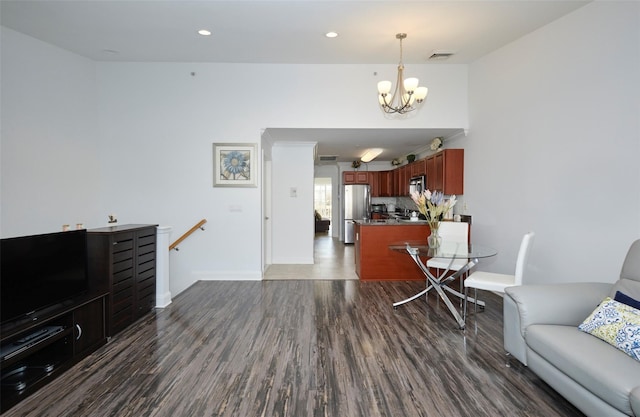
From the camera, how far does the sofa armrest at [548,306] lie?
2092 mm

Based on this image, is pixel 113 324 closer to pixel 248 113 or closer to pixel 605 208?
pixel 248 113

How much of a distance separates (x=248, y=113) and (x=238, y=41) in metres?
1.08

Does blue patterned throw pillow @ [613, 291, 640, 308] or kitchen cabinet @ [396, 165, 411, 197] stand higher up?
kitchen cabinet @ [396, 165, 411, 197]

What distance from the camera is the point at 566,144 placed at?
9.96ft

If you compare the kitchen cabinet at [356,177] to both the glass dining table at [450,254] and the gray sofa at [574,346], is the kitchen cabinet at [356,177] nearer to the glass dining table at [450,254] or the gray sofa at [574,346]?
the glass dining table at [450,254]

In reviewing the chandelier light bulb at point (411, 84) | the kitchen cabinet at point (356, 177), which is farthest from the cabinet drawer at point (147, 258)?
the kitchen cabinet at point (356, 177)

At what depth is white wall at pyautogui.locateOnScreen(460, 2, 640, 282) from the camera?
2.52 meters

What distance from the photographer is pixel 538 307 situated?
2102 millimetres

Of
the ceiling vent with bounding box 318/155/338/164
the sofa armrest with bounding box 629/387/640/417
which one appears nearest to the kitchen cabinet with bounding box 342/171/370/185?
the ceiling vent with bounding box 318/155/338/164

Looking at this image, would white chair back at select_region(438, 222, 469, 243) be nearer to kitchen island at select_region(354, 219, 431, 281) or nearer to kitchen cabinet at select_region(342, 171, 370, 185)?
kitchen island at select_region(354, 219, 431, 281)

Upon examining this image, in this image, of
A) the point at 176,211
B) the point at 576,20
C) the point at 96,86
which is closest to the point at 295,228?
the point at 176,211

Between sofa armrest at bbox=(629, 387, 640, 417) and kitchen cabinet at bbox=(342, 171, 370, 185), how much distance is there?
780 centimetres

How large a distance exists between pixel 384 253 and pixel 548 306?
2.72m

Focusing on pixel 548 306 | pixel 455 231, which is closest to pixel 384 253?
pixel 455 231
